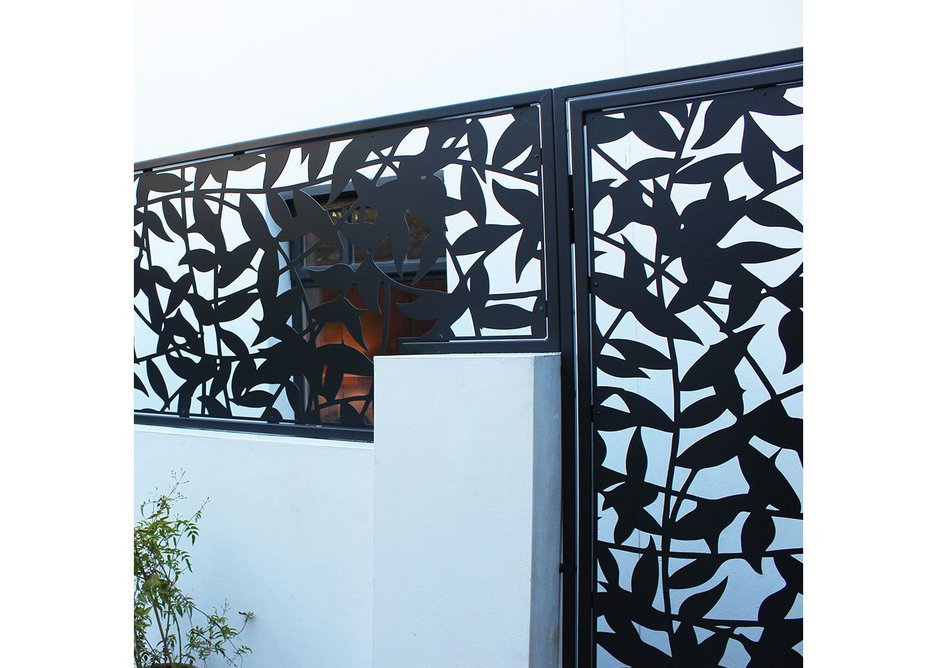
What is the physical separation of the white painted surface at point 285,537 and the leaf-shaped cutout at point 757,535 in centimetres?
116

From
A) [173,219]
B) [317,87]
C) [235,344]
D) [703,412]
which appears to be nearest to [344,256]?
[235,344]

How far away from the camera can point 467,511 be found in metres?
2.00

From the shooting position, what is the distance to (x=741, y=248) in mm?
1967

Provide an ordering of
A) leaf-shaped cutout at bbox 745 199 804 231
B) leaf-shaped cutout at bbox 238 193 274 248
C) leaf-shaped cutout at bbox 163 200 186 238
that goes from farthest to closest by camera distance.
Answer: leaf-shaped cutout at bbox 163 200 186 238 < leaf-shaped cutout at bbox 238 193 274 248 < leaf-shaped cutout at bbox 745 199 804 231

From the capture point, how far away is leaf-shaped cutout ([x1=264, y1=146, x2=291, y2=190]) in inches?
104

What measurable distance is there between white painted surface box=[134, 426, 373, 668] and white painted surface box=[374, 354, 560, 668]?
0.35 meters

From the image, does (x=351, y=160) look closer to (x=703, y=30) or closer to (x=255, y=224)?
(x=255, y=224)

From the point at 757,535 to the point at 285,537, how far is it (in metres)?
1.59

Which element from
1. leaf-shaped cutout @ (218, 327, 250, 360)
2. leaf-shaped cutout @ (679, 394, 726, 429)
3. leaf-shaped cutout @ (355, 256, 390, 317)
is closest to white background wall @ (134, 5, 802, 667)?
leaf-shaped cutout @ (218, 327, 250, 360)

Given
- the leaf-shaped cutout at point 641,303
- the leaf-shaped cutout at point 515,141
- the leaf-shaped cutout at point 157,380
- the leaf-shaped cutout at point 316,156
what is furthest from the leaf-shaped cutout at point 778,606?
the leaf-shaped cutout at point 157,380

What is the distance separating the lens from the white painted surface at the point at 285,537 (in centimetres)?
246

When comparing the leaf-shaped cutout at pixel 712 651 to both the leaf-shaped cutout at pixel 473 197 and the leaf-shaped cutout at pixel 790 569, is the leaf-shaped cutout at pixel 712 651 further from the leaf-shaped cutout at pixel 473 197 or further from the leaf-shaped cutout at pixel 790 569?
the leaf-shaped cutout at pixel 473 197

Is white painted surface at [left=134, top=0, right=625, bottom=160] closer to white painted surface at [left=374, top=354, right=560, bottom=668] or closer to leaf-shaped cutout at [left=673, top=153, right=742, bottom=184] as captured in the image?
leaf-shaped cutout at [left=673, top=153, right=742, bottom=184]
